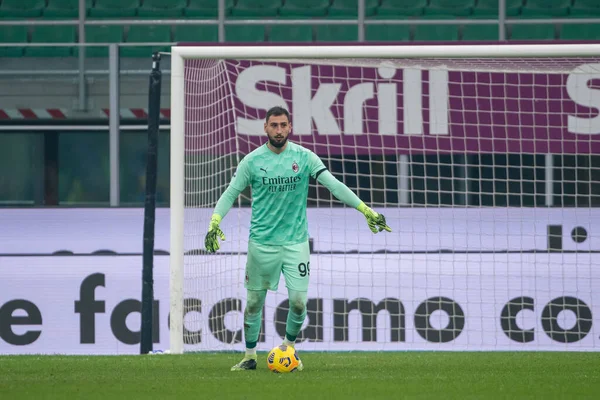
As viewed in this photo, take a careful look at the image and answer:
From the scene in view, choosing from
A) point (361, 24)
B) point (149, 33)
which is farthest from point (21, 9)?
point (361, 24)

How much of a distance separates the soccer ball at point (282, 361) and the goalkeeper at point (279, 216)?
99 millimetres

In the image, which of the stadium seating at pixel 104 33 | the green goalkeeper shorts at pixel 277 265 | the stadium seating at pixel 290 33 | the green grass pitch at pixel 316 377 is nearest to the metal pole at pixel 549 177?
the green grass pitch at pixel 316 377

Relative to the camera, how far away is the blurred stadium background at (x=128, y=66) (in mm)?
10250

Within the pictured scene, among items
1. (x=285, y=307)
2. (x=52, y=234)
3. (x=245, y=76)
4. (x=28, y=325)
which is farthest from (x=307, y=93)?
(x=28, y=325)

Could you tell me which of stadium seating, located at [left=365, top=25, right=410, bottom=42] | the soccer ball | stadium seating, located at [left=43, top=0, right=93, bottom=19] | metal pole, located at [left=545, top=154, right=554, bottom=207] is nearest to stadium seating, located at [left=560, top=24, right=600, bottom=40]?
stadium seating, located at [left=365, top=25, right=410, bottom=42]

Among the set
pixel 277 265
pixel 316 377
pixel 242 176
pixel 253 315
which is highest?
pixel 242 176

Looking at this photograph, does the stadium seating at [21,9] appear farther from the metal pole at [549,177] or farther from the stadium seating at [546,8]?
the metal pole at [549,177]

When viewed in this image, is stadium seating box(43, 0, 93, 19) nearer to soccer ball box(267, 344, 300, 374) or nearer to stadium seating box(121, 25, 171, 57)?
stadium seating box(121, 25, 171, 57)

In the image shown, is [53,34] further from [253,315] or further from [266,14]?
[253,315]

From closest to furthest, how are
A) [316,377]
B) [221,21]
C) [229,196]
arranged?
[316,377] < [229,196] < [221,21]

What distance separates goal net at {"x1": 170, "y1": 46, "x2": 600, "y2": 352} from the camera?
9805mm

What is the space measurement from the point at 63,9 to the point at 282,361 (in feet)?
28.4

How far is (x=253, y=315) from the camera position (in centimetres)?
731

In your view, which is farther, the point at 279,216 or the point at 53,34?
the point at 53,34
